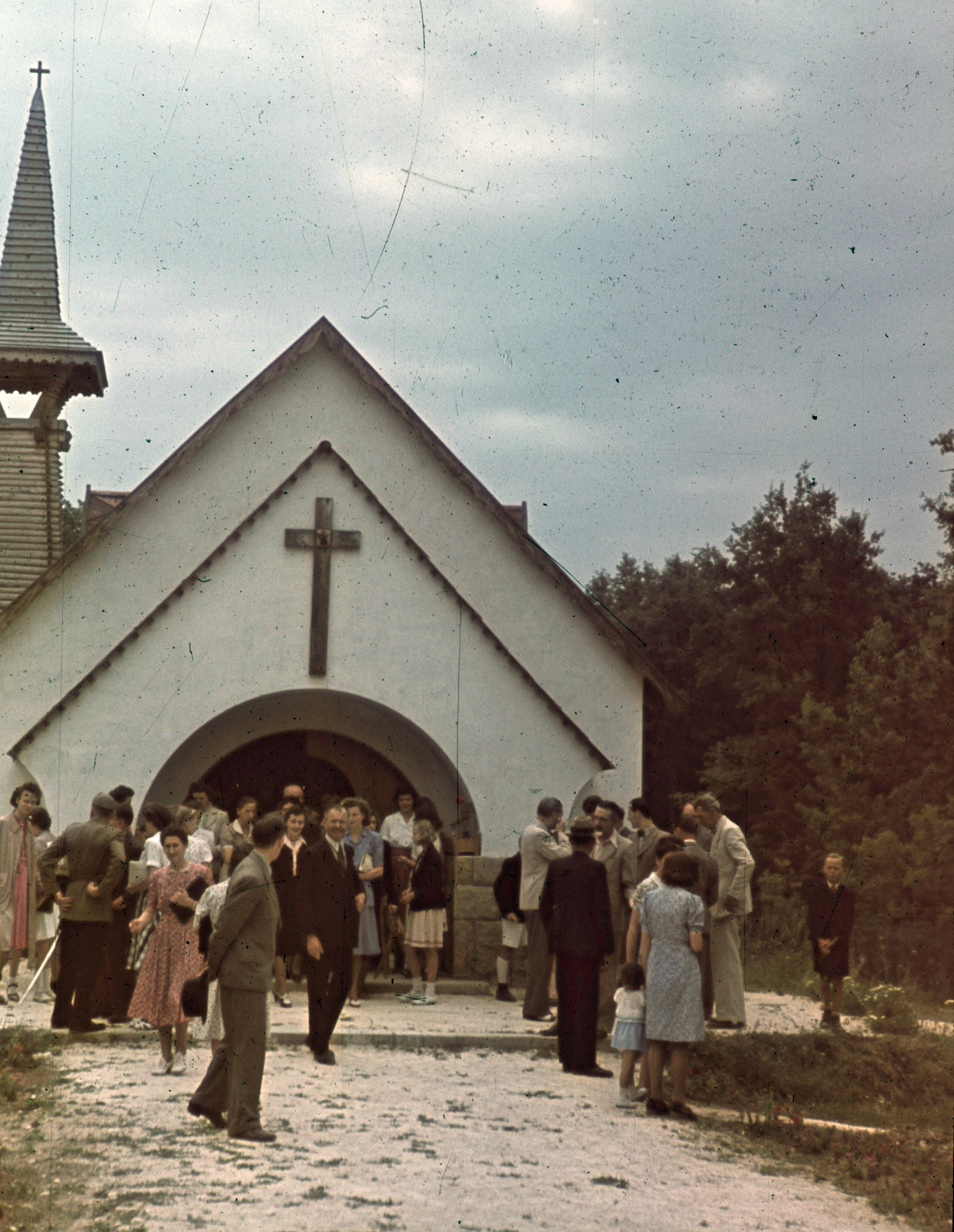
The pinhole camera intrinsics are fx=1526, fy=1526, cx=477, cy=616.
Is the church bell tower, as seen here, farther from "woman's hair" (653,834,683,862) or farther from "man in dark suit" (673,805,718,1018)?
"woman's hair" (653,834,683,862)

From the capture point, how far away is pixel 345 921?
11.2m

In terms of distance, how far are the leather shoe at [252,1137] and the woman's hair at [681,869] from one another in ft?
9.68

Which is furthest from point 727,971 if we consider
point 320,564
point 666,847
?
point 320,564

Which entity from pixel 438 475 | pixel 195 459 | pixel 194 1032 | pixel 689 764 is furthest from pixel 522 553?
pixel 689 764

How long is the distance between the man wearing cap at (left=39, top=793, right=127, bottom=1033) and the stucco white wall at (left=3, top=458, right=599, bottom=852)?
493cm

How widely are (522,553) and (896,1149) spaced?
434 inches

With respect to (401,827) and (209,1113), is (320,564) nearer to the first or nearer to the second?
(401,827)

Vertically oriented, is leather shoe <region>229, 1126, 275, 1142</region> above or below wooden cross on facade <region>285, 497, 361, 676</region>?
below

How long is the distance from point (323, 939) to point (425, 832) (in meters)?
3.32

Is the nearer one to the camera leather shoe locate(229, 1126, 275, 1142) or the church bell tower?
leather shoe locate(229, 1126, 275, 1142)

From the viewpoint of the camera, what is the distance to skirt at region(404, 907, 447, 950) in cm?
1412

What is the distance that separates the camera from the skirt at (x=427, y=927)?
46.3 feet

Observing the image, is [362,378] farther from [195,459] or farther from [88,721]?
[88,721]

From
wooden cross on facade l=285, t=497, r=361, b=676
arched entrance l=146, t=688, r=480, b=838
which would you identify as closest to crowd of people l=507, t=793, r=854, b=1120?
wooden cross on facade l=285, t=497, r=361, b=676
